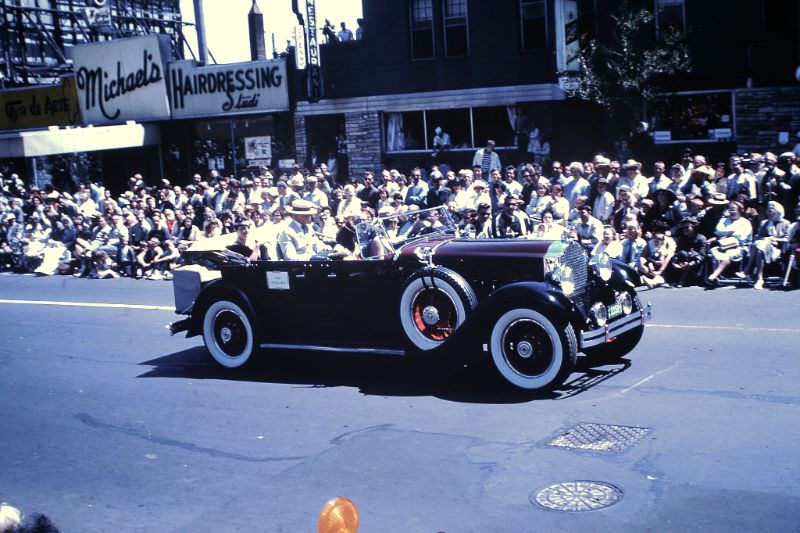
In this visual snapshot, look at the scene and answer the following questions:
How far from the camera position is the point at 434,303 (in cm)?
908

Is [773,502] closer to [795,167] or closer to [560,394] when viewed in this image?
[560,394]

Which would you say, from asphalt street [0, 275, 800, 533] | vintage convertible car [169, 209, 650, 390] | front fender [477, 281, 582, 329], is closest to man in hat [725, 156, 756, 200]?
asphalt street [0, 275, 800, 533]

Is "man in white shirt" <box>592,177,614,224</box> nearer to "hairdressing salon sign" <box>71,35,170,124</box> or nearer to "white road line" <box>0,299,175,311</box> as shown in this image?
"white road line" <box>0,299,175,311</box>

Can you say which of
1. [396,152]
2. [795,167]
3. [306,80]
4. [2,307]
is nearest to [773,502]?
[795,167]

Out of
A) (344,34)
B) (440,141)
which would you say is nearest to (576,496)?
(440,141)

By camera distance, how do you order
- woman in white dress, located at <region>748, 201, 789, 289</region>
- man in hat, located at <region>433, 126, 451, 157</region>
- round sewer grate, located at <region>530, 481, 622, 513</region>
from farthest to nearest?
man in hat, located at <region>433, 126, 451, 157</region> < woman in white dress, located at <region>748, 201, 789, 289</region> < round sewer grate, located at <region>530, 481, 622, 513</region>

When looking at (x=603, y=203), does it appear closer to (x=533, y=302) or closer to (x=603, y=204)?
(x=603, y=204)

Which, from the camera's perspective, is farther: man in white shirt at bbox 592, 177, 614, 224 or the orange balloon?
man in white shirt at bbox 592, 177, 614, 224

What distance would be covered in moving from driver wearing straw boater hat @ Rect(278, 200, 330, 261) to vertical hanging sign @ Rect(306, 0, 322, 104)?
15.1 m

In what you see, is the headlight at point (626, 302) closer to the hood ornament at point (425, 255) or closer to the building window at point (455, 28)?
the hood ornament at point (425, 255)

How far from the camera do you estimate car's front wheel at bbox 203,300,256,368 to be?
10422 millimetres

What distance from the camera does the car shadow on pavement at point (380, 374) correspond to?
350 inches

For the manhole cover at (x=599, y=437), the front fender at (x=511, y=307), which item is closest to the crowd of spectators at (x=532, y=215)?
the front fender at (x=511, y=307)

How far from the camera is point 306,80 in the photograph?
2550 centimetres
